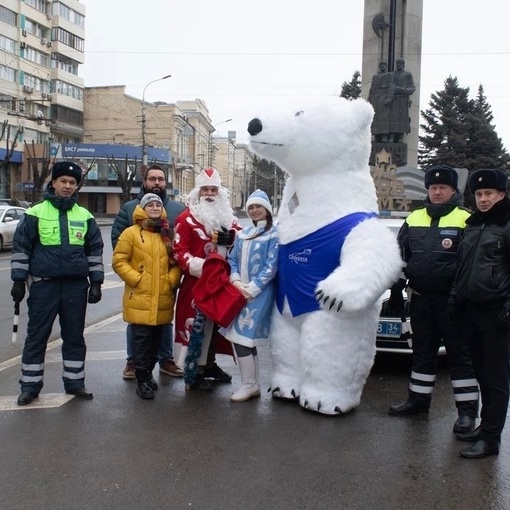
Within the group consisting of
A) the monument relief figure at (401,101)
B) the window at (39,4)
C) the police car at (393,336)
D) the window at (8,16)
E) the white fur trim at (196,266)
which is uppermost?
the window at (39,4)

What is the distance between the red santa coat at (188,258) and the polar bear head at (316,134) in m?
0.99

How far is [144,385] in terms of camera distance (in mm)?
4832

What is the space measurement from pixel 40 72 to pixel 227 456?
182ft

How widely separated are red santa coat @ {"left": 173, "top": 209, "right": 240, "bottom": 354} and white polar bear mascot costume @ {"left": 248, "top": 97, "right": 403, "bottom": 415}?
0.76 meters

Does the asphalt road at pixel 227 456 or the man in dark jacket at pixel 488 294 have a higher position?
the man in dark jacket at pixel 488 294

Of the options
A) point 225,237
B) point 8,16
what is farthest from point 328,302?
point 8,16

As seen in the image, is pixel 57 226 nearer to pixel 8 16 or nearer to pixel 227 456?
pixel 227 456

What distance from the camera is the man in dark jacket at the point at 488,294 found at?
3.59 metres

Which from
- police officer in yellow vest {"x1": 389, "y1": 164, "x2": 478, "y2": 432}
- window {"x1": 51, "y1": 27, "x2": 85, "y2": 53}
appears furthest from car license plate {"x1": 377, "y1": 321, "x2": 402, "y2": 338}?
window {"x1": 51, "y1": 27, "x2": 85, "y2": 53}

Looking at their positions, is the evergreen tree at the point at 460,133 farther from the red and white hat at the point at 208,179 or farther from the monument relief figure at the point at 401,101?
the red and white hat at the point at 208,179

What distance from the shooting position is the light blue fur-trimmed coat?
4.63 meters

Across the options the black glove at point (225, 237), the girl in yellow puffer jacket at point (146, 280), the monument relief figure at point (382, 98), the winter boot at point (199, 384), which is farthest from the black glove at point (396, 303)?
the monument relief figure at point (382, 98)

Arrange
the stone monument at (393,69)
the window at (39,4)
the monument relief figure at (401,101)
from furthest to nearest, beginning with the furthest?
the window at (39,4) → the stone monument at (393,69) → the monument relief figure at (401,101)

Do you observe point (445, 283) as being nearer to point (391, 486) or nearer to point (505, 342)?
point (505, 342)
